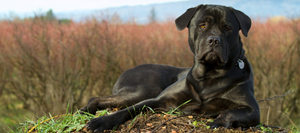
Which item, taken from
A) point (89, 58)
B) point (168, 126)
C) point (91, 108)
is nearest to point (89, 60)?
point (89, 58)

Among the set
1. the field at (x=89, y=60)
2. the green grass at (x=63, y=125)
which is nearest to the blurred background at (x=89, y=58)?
the field at (x=89, y=60)

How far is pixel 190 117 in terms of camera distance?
3.06 m

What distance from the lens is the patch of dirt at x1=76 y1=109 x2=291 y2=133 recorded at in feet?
8.64

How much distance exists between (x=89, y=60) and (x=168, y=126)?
5820 mm

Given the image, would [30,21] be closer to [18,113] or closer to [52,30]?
[52,30]

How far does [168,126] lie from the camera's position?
2736 mm

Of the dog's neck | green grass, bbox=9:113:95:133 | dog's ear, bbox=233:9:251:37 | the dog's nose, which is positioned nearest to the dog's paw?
the dog's neck

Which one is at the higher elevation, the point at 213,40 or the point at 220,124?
the point at 213,40

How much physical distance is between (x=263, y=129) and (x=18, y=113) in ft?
25.0

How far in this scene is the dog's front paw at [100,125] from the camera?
2.77m

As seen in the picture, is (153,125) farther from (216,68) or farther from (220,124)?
(216,68)

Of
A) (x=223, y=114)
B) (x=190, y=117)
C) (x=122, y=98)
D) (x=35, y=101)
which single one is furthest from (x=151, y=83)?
(x=35, y=101)

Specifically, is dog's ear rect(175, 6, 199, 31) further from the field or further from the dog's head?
the field

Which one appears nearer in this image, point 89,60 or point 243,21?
point 243,21
